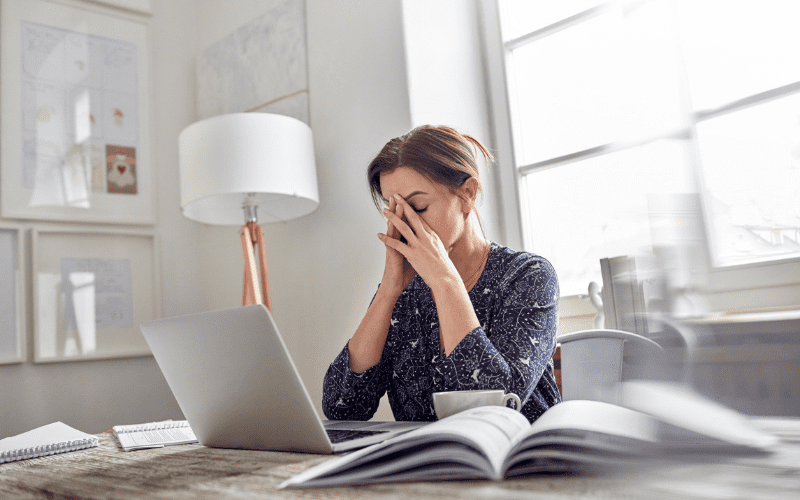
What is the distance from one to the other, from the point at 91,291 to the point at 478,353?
71.5 inches

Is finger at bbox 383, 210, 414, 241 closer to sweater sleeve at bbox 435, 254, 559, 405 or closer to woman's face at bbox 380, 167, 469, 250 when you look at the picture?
woman's face at bbox 380, 167, 469, 250

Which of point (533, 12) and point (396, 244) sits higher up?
point (533, 12)

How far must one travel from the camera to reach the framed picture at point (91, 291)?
2145 millimetres

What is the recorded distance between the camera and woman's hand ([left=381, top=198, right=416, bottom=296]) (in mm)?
1210

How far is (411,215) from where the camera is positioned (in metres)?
1.19

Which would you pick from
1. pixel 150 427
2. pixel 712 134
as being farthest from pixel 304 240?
pixel 712 134

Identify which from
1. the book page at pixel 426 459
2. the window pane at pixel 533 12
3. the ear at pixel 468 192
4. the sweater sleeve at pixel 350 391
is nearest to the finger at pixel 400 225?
the ear at pixel 468 192

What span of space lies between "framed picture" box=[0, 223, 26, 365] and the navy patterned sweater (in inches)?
57.3

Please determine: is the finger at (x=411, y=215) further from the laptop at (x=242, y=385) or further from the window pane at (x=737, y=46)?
the window pane at (x=737, y=46)

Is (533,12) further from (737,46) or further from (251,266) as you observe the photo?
(737,46)

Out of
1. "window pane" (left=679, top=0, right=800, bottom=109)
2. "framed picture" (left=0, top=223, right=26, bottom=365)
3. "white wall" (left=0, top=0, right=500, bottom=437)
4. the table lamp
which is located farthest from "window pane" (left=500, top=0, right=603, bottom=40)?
"framed picture" (left=0, top=223, right=26, bottom=365)

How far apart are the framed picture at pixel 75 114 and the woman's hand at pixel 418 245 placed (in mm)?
1524

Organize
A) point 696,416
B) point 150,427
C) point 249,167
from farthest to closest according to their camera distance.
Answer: point 249,167 → point 150,427 → point 696,416

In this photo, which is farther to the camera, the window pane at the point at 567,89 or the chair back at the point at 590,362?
the window pane at the point at 567,89
